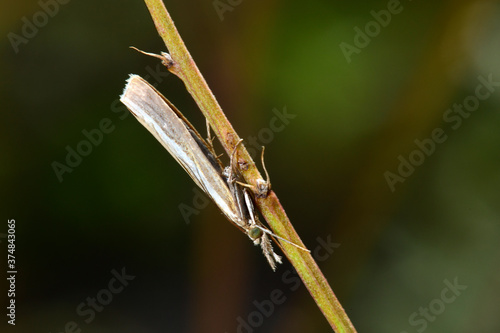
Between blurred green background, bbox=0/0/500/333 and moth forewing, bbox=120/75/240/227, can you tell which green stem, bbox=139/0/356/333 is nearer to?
moth forewing, bbox=120/75/240/227

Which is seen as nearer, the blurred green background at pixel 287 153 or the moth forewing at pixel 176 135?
the moth forewing at pixel 176 135

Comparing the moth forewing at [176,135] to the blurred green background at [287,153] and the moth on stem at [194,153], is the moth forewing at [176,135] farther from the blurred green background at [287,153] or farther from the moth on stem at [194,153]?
the blurred green background at [287,153]

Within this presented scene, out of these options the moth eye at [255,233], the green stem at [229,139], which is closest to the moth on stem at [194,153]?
the moth eye at [255,233]

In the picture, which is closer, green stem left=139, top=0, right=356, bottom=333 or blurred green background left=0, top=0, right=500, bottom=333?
green stem left=139, top=0, right=356, bottom=333

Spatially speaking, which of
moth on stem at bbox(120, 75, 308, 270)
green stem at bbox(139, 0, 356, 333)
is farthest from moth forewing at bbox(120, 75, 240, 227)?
green stem at bbox(139, 0, 356, 333)

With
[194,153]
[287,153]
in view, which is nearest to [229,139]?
[194,153]

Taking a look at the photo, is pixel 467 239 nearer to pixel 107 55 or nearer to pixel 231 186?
pixel 231 186

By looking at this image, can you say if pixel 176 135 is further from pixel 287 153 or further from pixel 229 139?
pixel 287 153
